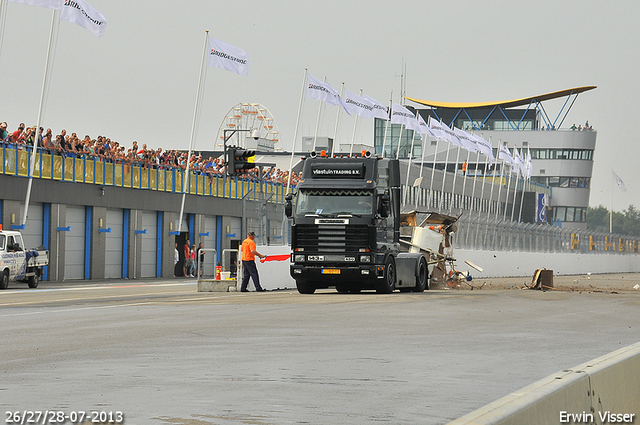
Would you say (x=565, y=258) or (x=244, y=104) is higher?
(x=244, y=104)

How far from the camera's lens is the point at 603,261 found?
231 feet

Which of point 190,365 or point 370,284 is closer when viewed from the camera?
point 190,365

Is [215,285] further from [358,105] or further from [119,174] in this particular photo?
[358,105]

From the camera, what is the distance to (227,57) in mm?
45844

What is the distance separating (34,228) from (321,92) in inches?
648

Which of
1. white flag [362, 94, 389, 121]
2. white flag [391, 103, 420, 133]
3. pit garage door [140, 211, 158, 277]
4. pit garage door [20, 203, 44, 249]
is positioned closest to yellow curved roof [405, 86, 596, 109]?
white flag [391, 103, 420, 133]

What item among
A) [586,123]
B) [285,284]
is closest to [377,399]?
[285,284]

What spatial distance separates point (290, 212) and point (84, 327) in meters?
→ 11.8

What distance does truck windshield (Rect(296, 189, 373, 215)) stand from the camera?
27547 millimetres

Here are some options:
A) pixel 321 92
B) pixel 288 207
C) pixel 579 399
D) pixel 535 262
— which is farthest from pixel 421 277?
pixel 535 262

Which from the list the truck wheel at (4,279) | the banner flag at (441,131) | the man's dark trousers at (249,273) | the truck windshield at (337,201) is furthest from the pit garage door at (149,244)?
the truck windshield at (337,201)

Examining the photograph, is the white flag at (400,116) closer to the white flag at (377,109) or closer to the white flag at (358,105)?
the white flag at (377,109)

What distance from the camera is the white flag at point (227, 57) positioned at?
1795 inches

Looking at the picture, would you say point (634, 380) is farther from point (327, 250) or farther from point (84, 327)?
point (327, 250)
